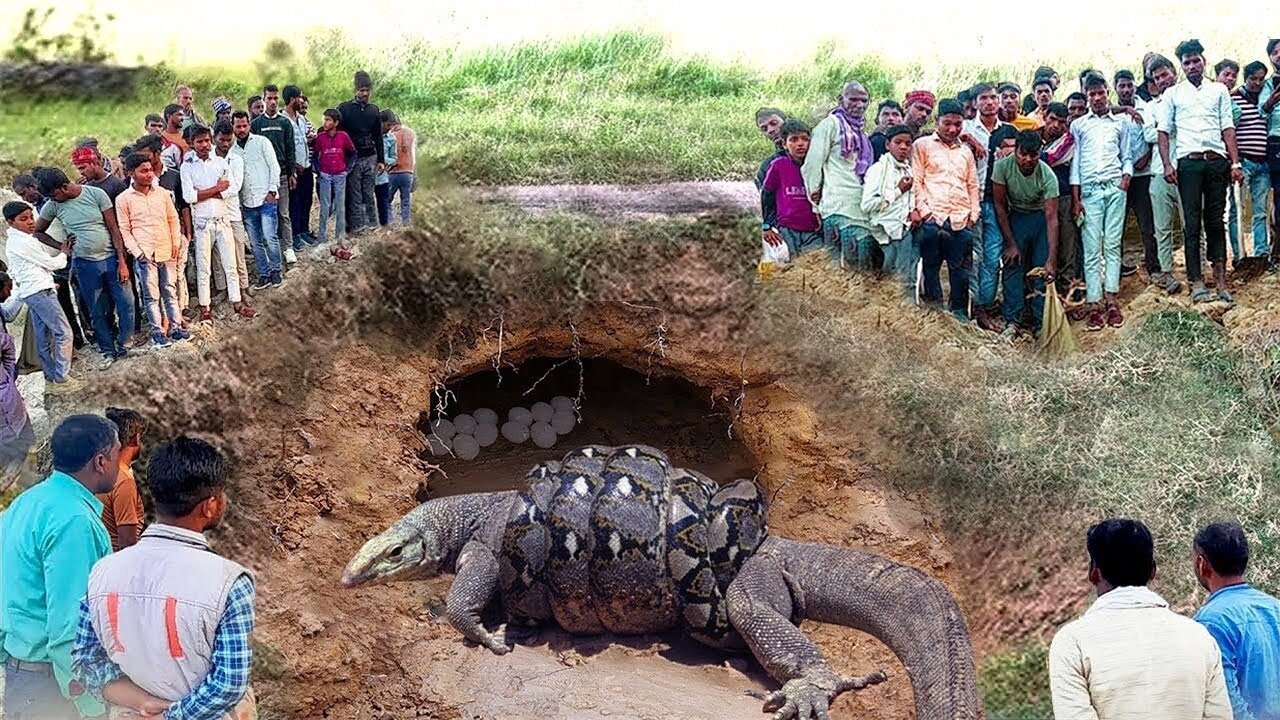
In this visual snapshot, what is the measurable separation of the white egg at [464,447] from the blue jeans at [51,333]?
2268 mm

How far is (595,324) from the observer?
7234 millimetres

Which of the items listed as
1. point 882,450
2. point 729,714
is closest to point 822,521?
point 882,450

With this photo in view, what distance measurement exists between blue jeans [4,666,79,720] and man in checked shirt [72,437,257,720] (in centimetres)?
71

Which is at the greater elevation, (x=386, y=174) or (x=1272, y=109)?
(x=1272, y=109)

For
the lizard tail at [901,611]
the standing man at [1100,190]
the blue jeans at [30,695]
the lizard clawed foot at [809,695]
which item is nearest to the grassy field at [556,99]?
the standing man at [1100,190]

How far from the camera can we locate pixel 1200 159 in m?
6.77

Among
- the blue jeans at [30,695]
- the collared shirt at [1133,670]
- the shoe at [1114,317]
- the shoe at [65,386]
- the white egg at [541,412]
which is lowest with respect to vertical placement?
the white egg at [541,412]

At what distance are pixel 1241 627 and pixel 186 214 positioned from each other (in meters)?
5.36

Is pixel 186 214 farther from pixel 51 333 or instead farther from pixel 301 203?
pixel 51 333

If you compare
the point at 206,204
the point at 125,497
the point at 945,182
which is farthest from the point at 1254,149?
the point at 125,497

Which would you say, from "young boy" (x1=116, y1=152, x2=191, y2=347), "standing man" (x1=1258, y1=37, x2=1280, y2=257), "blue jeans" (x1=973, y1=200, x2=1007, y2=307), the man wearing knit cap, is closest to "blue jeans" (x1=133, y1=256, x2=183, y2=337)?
"young boy" (x1=116, y1=152, x2=191, y2=347)

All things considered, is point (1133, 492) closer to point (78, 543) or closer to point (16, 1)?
point (78, 543)

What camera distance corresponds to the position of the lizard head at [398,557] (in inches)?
255

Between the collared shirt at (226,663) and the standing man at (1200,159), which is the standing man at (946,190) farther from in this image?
the collared shirt at (226,663)
